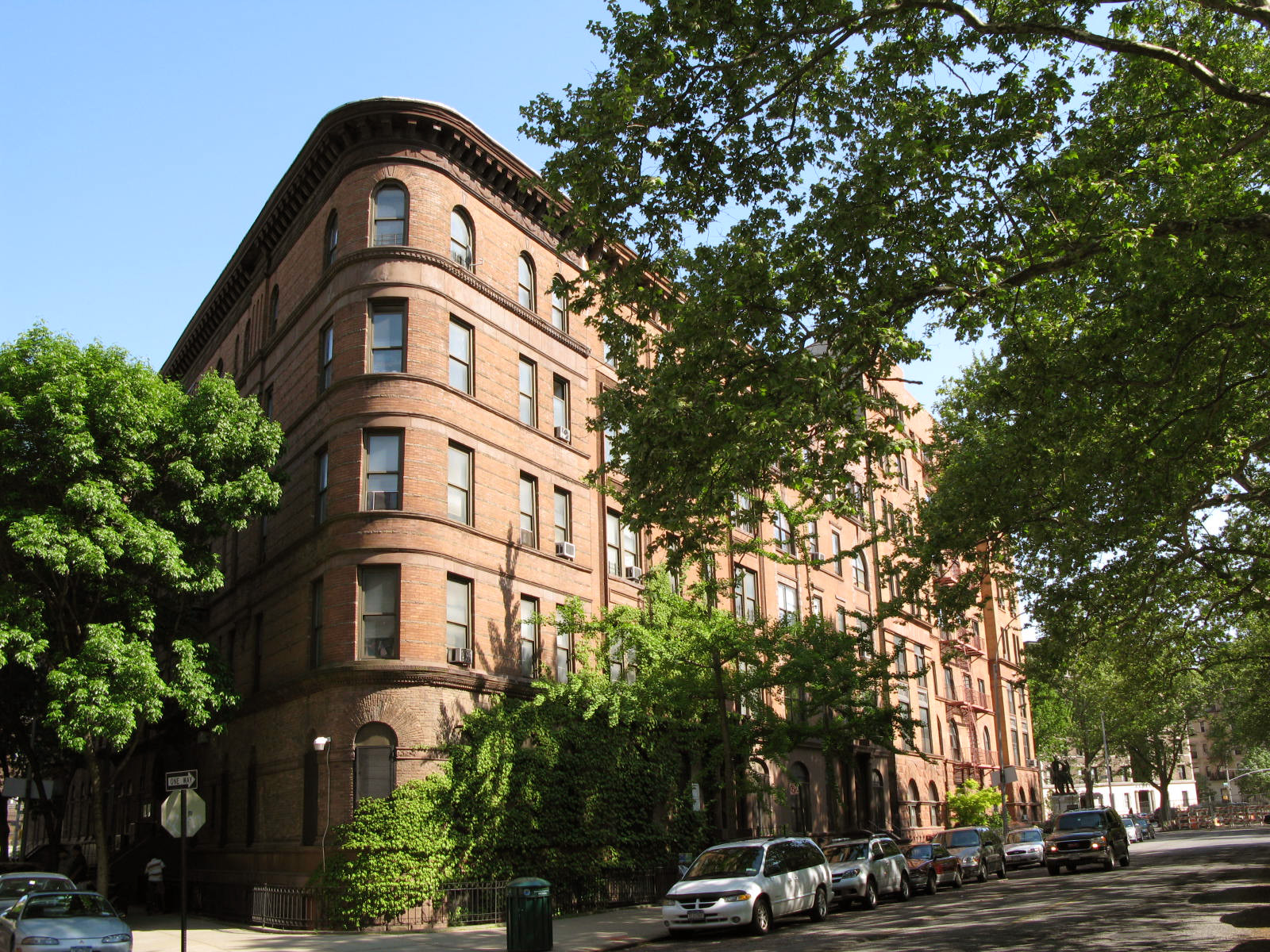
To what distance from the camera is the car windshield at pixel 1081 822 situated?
3275 cm

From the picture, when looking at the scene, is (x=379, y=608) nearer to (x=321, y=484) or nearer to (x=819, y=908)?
(x=321, y=484)

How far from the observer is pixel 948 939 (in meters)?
15.8

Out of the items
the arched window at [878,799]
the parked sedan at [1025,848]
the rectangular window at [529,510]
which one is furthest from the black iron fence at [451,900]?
the arched window at [878,799]

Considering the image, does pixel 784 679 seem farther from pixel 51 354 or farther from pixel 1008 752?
pixel 1008 752


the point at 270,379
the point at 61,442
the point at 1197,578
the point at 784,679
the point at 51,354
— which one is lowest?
the point at 784,679

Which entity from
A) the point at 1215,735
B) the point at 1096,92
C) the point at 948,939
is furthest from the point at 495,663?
the point at 1215,735

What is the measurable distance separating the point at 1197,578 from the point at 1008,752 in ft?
138

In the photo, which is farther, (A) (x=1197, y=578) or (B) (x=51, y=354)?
(A) (x=1197, y=578)

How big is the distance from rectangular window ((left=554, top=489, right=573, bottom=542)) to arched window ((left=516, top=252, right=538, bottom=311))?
5.46 metres

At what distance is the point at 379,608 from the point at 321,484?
4297mm

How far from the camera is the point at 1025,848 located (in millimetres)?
39250

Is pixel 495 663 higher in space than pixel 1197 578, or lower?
lower

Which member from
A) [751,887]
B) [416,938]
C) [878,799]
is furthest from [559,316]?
[878,799]

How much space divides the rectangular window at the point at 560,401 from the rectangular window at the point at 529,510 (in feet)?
8.16
